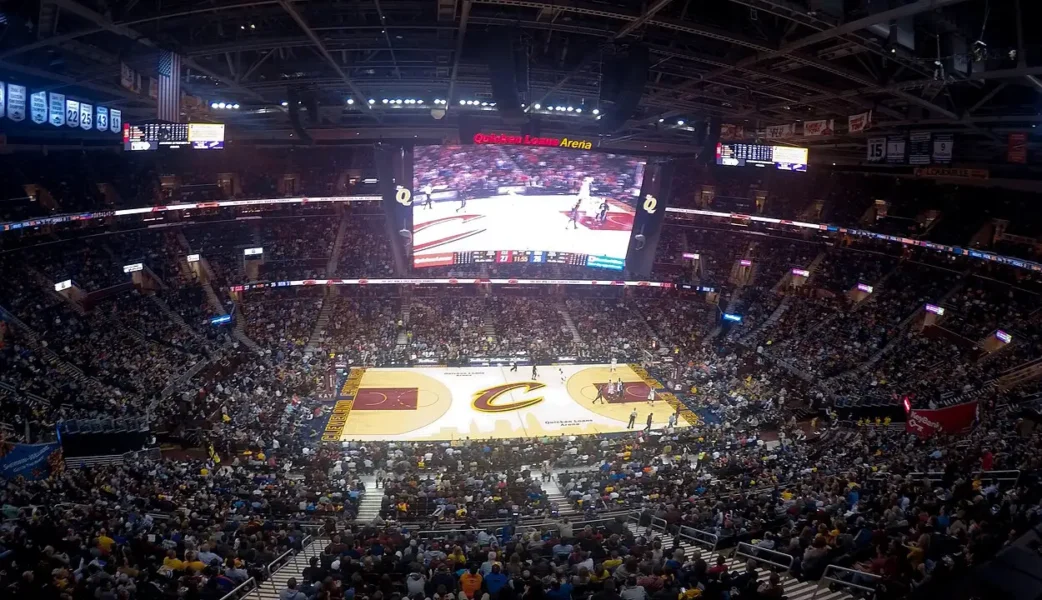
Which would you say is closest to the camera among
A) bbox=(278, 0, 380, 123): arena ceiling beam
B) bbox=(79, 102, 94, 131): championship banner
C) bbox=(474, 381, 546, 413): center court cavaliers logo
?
bbox=(278, 0, 380, 123): arena ceiling beam

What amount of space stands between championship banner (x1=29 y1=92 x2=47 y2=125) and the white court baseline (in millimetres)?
17199

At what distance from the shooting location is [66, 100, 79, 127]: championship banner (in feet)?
59.2

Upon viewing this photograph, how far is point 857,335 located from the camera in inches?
1296

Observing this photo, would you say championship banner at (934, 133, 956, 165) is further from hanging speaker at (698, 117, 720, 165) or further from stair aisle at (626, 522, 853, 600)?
stair aisle at (626, 522, 853, 600)

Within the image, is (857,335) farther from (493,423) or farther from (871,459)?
(493,423)

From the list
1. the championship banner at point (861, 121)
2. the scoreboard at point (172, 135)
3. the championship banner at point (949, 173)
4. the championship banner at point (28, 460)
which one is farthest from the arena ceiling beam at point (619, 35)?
the championship banner at point (949, 173)

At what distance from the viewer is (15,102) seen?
15688 millimetres

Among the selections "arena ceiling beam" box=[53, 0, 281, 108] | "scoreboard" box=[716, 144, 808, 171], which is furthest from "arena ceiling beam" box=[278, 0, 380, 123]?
"scoreboard" box=[716, 144, 808, 171]

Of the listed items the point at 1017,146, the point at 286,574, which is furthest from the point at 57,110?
the point at 1017,146

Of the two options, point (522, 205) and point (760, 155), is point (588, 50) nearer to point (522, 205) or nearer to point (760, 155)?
point (760, 155)

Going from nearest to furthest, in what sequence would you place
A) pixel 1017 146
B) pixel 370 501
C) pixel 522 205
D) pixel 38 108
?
pixel 38 108, pixel 1017 146, pixel 370 501, pixel 522 205

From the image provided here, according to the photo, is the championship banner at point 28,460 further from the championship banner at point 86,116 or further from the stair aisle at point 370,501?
the championship banner at point 86,116

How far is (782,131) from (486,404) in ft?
56.6

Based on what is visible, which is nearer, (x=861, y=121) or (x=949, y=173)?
(x=861, y=121)
